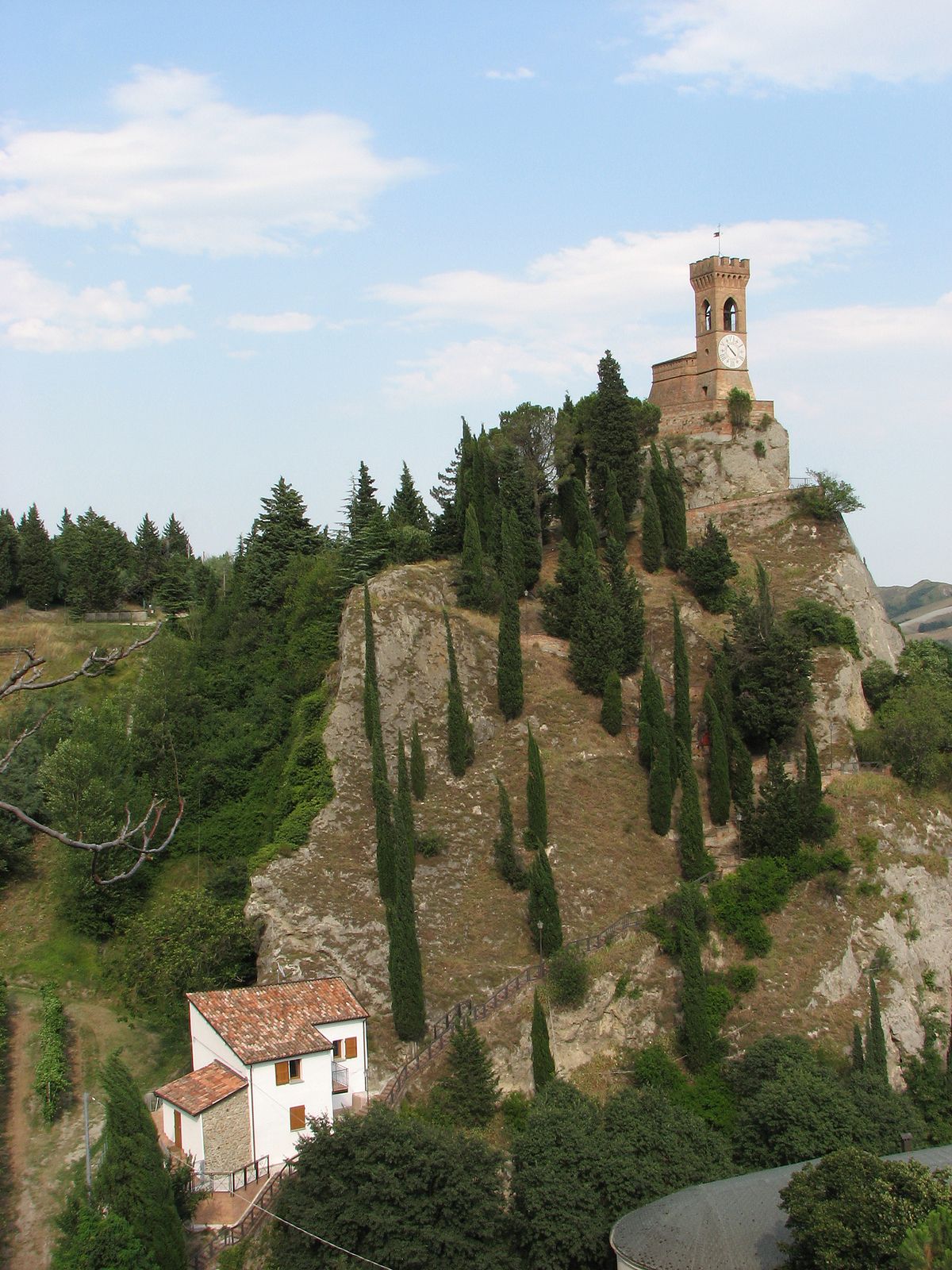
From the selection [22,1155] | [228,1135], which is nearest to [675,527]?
[228,1135]

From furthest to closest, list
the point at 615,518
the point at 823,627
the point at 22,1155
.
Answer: the point at 615,518
the point at 823,627
the point at 22,1155

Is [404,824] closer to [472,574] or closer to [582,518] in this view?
[472,574]

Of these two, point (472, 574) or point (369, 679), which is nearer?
point (369, 679)

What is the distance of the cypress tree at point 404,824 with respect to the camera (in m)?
40.0

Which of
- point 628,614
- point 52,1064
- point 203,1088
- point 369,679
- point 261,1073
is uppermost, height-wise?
point 628,614

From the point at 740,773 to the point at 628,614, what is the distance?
8907mm

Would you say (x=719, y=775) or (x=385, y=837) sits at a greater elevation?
(x=719, y=775)

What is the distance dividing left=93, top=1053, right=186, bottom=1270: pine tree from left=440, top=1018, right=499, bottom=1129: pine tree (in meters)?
8.84

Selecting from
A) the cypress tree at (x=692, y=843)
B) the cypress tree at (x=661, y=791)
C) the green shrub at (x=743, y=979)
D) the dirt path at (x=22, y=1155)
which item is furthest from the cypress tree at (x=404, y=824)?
the dirt path at (x=22, y=1155)

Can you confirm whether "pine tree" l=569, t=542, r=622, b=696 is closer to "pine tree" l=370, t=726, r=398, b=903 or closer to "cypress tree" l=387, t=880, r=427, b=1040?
"pine tree" l=370, t=726, r=398, b=903

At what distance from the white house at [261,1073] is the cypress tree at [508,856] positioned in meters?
8.88

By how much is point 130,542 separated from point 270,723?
1729 inches

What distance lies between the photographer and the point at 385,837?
135 ft

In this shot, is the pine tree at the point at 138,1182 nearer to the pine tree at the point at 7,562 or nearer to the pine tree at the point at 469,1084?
the pine tree at the point at 469,1084
